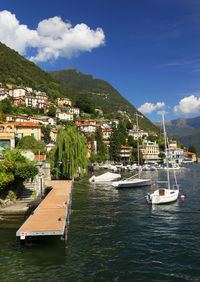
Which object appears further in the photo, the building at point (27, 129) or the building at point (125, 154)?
the building at point (125, 154)

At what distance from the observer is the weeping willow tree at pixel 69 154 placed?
40031mm

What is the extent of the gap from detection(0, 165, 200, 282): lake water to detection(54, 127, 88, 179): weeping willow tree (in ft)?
58.7

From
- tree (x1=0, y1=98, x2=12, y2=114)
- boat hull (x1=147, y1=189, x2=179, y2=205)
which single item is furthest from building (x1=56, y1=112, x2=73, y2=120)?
boat hull (x1=147, y1=189, x2=179, y2=205)

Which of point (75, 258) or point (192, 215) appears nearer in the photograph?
point (75, 258)

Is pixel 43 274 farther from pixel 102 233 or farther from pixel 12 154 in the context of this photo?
pixel 12 154

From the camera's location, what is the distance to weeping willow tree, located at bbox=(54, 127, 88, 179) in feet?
131

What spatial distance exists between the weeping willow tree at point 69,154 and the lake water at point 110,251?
58.7ft

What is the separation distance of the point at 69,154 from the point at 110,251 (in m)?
26.8

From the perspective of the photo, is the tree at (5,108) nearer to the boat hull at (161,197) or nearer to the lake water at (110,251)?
the boat hull at (161,197)

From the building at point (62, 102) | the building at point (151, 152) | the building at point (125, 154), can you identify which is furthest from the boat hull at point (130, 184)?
the building at point (62, 102)

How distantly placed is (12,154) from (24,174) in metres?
5.49

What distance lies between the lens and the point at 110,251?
14.3 m

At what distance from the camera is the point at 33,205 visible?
22781 mm

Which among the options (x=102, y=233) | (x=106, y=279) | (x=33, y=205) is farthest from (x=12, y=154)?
(x=106, y=279)
